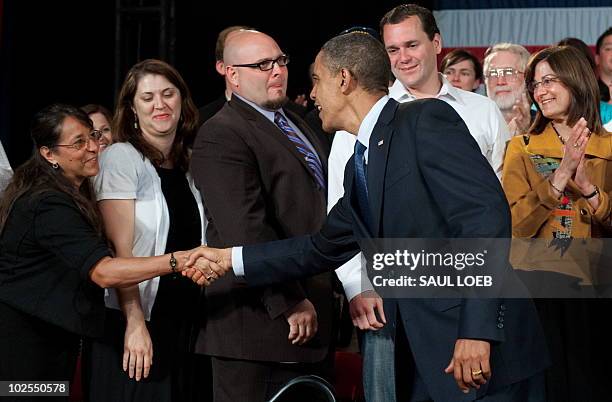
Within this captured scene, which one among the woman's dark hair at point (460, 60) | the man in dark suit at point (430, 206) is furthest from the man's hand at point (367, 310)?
the woman's dark hair at point (460, 60)

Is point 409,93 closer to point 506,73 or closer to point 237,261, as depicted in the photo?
point 506,73

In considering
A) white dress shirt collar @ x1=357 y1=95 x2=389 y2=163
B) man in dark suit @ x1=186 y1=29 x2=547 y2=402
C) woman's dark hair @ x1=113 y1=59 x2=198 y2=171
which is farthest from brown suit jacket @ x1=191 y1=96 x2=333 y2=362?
white dress shirt collar @ x1=357 y1=95 x2=389 y2=163

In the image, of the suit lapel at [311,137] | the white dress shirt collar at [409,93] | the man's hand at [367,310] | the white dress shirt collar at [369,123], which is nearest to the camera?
the white dress shirt collar at [369,123]

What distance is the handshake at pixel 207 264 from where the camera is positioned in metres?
3.50

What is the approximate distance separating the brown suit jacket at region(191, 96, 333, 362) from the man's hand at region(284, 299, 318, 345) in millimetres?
30

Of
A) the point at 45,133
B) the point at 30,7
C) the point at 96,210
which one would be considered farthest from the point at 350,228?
the point at 30,7

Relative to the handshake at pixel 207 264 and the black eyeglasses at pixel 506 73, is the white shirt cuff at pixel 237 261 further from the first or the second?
the black eyeglasses at pixel 506 73

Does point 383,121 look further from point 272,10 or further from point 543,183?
point 272,10

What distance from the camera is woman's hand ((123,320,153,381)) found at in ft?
12.3

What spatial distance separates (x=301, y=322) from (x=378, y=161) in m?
0.90

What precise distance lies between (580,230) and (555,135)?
372mm

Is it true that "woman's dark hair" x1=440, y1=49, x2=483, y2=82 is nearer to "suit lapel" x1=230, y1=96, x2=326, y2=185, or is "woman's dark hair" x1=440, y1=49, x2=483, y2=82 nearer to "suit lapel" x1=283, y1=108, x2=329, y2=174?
"suit lapel" x1=283, y1=108, x2=329, y2=174

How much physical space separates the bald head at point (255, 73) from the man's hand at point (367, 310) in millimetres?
785

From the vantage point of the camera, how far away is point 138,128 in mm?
4039
